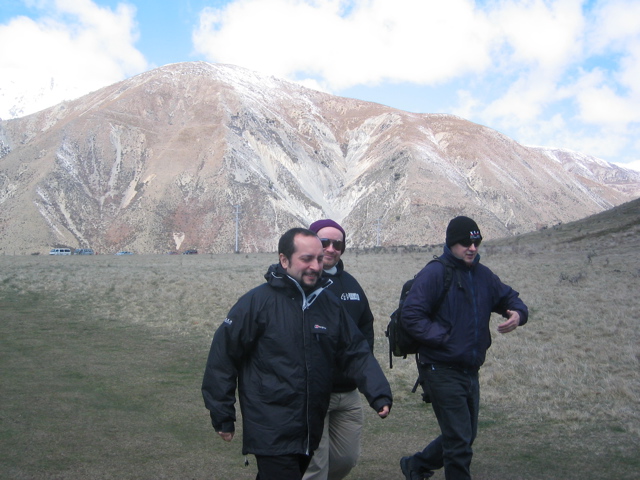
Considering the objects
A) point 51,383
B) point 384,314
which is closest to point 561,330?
point 384,314

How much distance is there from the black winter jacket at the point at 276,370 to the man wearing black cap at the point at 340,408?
474 mm

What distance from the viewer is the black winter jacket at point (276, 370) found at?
A: 3795 millimetres

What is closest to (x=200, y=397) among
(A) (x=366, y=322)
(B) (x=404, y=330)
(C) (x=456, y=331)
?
(A) (x=366, y=322)

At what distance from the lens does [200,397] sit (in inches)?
347

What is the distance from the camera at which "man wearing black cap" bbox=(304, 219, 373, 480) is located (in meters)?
4.36

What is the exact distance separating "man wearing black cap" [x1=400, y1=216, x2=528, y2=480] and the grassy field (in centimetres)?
124

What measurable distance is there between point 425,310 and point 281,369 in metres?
1.47

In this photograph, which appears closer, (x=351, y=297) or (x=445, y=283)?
(x=445, y=283)

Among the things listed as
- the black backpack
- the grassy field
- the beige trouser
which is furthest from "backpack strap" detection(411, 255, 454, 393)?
the grassy field

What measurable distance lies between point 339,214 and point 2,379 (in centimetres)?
9536

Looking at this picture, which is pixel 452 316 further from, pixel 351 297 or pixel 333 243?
pixel 333 243

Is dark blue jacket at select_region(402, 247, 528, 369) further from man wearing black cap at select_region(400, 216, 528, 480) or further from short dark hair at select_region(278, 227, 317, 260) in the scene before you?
short dark hair at select_region(278, 227, 317, 260)

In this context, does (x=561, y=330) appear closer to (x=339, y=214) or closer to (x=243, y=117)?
(x=339, y=214)

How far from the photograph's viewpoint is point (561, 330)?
13.0 metres
